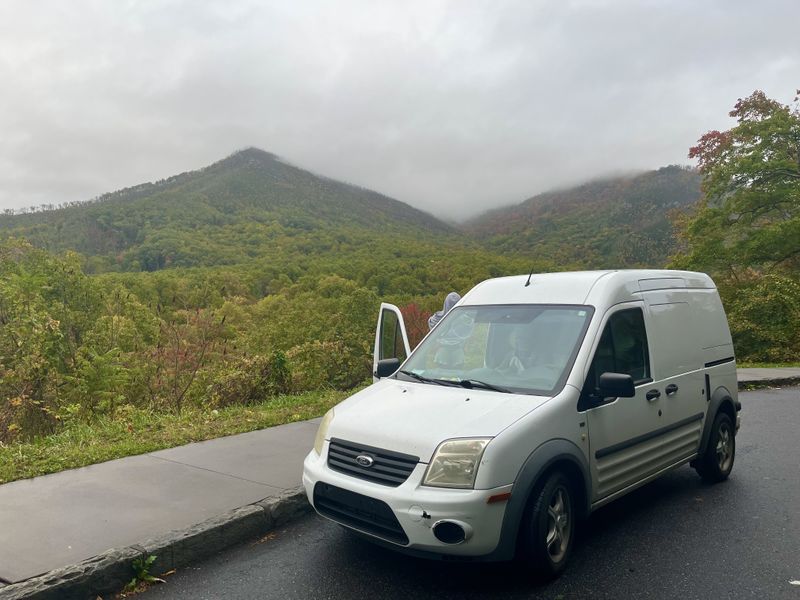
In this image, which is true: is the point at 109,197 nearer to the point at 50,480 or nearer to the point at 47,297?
the point at 47,297

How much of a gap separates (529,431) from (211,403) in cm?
714

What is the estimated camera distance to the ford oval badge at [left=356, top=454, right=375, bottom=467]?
382 cm

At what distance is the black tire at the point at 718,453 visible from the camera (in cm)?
565

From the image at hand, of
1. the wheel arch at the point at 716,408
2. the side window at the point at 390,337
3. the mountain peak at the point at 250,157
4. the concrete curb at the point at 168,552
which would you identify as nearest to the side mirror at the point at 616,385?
the wheel arch at the point at 716,408

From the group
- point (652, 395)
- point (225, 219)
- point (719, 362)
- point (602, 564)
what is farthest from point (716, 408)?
point (225, 219)

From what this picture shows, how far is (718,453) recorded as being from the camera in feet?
19.0

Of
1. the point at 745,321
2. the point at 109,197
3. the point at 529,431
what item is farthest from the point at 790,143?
the point at 109,197

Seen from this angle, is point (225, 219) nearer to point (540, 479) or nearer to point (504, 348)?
point (504, 348)

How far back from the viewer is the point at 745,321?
774 inches

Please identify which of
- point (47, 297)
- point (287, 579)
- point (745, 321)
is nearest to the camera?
point (287, 579)

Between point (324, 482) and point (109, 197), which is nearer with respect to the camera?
point (324, 482)

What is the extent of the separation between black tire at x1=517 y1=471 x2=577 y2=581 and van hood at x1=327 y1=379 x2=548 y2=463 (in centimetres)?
50

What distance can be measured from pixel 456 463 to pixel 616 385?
1.28 metres

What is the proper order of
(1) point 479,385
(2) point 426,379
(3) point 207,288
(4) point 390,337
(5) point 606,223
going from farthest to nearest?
(5) point 606,223
(3) point 207,288
(4) point 390,337
(2) point 426,379
(1) point 479,385
